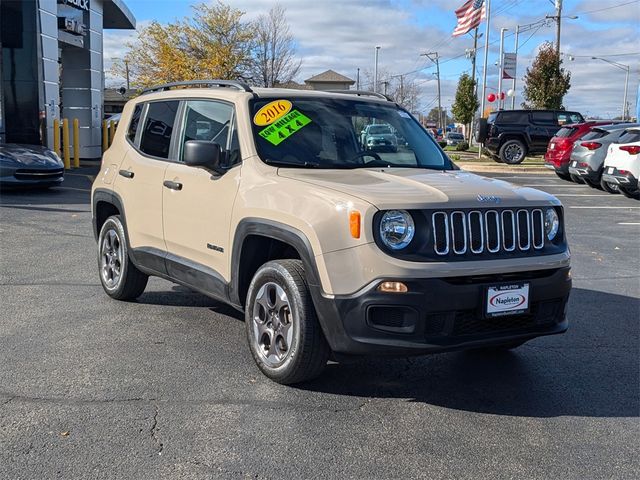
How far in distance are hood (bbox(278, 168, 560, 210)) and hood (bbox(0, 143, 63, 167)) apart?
420 inches

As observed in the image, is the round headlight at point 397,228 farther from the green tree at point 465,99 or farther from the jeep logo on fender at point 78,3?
the green tree at point 465,99

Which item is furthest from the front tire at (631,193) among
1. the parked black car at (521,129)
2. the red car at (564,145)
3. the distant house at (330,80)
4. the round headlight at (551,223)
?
the distant house at (330,80)

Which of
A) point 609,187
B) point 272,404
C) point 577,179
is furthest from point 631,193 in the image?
point 272,404

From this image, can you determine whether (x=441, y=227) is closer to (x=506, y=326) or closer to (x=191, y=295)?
(x=506, y=326)

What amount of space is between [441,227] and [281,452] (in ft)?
4.90

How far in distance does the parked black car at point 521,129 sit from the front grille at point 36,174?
53.9 ft

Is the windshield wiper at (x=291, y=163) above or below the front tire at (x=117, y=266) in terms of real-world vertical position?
above

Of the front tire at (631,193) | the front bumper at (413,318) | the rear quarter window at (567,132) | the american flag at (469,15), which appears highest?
the american flag at (469,15)

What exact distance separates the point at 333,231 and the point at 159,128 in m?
2.61

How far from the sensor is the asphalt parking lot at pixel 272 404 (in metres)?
3.46

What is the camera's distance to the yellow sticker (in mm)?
4995

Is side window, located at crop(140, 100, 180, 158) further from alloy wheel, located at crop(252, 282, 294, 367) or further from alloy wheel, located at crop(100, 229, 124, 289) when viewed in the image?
alloy wheel, located at crop(252, 282, 294, 367)

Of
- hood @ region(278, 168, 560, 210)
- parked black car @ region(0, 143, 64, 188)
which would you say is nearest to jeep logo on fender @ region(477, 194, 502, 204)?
hood @ region(278, 168, 560, 210)

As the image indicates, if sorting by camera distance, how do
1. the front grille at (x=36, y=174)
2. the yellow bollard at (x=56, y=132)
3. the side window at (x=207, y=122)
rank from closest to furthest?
the side window at (x=207, y=122) → the front grille at (x=36, y=174) → the yellow bollard at (x=56, y=132)
